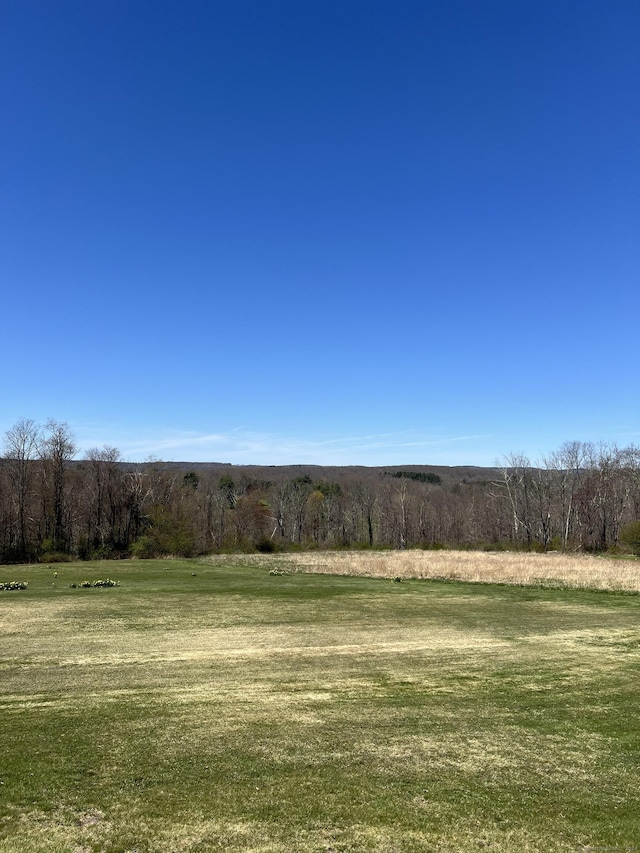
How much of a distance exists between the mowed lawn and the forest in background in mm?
41483

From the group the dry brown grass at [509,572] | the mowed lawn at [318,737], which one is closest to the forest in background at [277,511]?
the dry brown grass at [509,572]

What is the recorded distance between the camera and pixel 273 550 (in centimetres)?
6025

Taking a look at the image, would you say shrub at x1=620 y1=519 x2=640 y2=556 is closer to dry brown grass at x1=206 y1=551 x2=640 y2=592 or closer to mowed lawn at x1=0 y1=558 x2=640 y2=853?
dry brown grass at x1=206 y1=551 x2=640 y2=592

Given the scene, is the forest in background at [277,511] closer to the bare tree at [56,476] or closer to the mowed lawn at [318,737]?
the bare tree at [56,476]

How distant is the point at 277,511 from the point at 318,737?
85.0 meters

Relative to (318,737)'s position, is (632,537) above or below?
below

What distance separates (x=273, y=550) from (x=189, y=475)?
5021 centimetres

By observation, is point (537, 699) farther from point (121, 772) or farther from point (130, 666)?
point (130, 666)

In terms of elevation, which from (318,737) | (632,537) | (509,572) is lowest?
(632,537)

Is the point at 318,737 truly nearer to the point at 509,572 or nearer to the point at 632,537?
the point at 509,572

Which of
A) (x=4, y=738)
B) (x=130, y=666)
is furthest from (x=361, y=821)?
(x=130, y=666)

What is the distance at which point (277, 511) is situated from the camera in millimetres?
92375

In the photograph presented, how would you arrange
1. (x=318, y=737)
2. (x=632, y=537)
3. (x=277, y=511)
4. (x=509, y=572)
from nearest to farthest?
(x=318, y=737), (x=509, y=572), (x=632, y=537), (x=277, y=511)

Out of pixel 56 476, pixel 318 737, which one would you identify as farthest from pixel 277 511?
pixel 318 737
